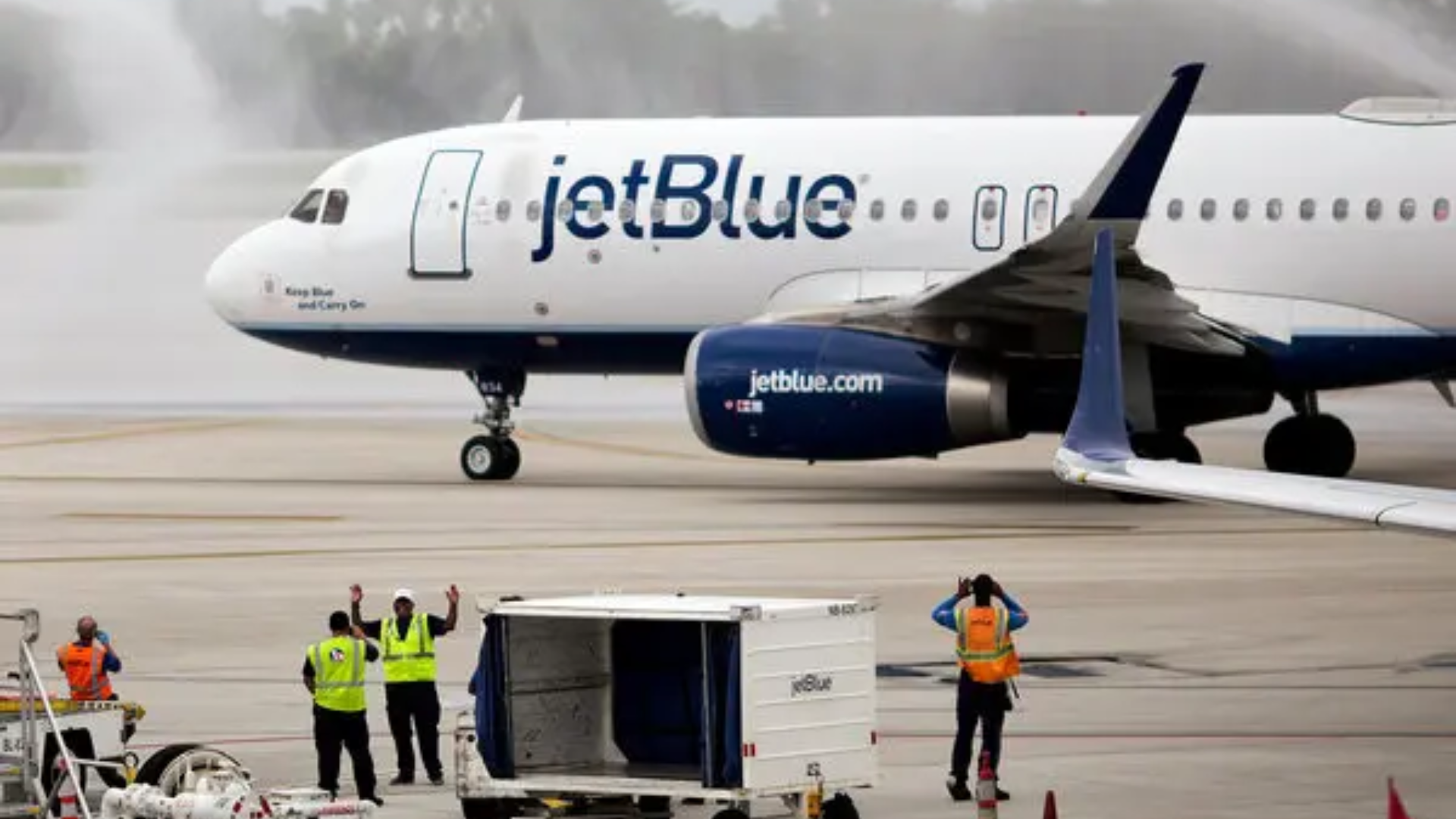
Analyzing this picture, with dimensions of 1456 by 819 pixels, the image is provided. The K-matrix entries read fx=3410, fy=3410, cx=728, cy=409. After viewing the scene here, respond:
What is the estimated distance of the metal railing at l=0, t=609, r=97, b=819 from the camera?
17.4 metres

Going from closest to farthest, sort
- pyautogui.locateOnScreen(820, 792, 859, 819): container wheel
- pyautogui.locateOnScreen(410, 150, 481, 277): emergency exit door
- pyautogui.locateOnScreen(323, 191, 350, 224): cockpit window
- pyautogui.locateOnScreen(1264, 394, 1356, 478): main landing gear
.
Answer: pyautogui.locateOnScreen(820, 792, 859, 819): container wheel < pyautogui.locateOnScreen(1264, 394, 1356, 478): main landing gear < pyautogui.locateOnScreen(410, 150, 481, 277): emergency exit door < pyautogui.locateOnScreen(323, 191, 350, 224): cockpit window

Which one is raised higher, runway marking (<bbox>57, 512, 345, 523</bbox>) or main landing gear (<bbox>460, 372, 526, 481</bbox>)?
main landing gear (<bbox>460, 372, 526, 481</bbox>)

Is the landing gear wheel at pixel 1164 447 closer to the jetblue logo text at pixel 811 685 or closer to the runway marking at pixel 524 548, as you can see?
the runway marking at pixel 524 548

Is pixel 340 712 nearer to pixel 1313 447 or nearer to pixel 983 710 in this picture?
pixel 983 710

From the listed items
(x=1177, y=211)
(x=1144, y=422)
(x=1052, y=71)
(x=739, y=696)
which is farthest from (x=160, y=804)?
(x=1052, y=71)

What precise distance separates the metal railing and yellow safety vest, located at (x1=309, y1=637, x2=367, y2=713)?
1.59 metres

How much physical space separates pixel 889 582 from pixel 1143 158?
5.27 meters

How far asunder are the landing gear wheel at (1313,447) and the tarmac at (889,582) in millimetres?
2152

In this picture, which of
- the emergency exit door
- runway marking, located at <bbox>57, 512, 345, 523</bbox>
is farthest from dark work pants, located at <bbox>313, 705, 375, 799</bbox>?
the emergency exit door

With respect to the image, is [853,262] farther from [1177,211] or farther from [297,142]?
[297,142]

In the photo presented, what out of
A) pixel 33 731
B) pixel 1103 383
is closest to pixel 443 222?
pixel 1103 383

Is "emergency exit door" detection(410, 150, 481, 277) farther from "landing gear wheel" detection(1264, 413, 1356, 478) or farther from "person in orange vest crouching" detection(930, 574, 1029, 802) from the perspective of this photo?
"person in orange vest crouching" detection(930, 574, 1029, 802)

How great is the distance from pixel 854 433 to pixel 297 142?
22.1 meters

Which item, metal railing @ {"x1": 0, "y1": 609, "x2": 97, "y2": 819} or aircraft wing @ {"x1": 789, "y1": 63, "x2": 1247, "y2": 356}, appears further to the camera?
aircraft wing @ {"x1": 789, "y1": 63, "x2": 1247, "y2": 356}
